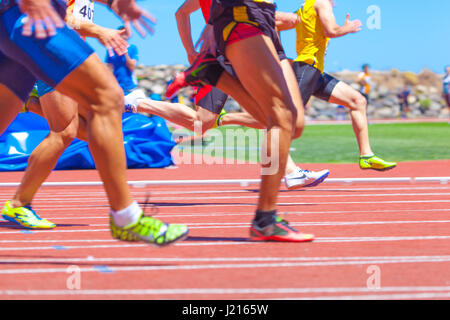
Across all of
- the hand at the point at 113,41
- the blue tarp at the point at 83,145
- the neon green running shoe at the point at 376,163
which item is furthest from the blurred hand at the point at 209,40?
the blue tarp at the point at 83,145

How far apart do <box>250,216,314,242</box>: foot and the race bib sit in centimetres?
196

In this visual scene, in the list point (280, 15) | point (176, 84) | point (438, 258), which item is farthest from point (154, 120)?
point (438, 258)

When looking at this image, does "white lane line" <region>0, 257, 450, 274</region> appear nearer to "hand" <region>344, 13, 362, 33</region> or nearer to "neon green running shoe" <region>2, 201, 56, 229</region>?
"neon green running shoe" <region>2, 201, 56, 229</region>

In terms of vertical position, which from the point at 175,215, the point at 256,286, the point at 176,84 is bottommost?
the point at 175,215

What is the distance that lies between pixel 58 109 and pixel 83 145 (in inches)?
225

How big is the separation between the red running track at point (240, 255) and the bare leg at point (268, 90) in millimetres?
385

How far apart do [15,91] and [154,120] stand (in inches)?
266

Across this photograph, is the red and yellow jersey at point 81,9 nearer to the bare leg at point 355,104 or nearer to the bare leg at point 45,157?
the bare leg at point 45,157

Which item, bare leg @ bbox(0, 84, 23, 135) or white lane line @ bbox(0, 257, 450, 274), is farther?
bare leg @ bbox(0, 84, 23, 135)

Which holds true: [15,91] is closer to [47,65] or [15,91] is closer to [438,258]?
[47,65]

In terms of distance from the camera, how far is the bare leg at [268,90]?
12.5 feet

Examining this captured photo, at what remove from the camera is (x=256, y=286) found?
2928 mm

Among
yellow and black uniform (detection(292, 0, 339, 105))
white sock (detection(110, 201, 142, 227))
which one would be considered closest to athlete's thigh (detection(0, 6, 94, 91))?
white sock (detection(110, 201, 142, 227))

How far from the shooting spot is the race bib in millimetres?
4688
